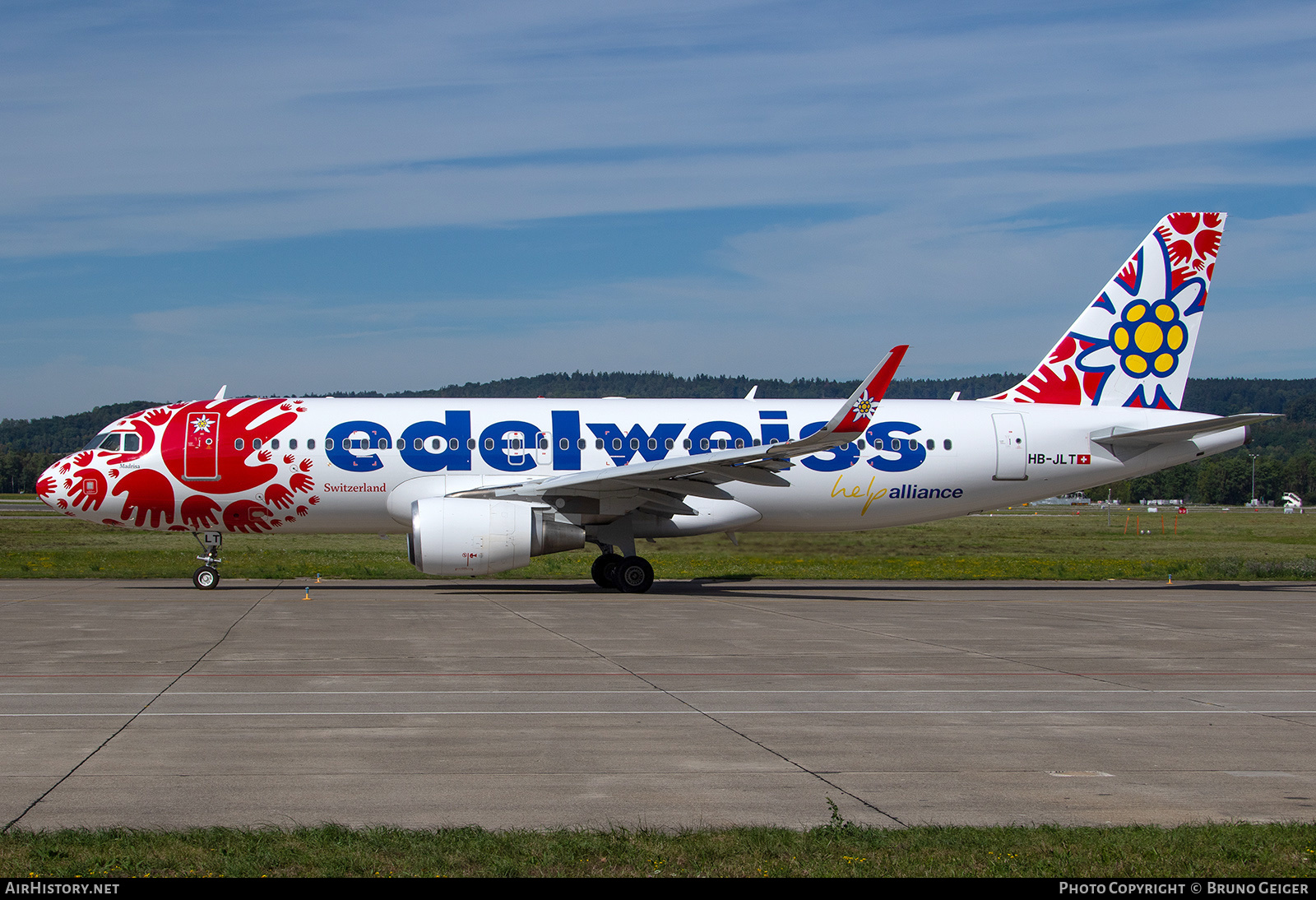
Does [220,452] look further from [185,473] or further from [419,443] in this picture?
[419,443]

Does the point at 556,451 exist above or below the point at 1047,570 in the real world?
above

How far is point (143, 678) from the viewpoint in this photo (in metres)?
11.8

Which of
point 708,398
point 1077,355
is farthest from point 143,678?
point 1077,355

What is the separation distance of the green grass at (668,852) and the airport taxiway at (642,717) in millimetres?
Answer: 452

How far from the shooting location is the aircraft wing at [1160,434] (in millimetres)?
25016

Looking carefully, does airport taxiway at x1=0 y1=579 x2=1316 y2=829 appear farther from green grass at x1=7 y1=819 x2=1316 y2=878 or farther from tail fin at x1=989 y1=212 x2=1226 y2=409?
tail fin at x1=989 y1=212 x2=1226 y2=409

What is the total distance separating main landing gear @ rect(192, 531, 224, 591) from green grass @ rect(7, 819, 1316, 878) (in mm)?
17947

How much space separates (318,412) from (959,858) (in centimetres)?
2022

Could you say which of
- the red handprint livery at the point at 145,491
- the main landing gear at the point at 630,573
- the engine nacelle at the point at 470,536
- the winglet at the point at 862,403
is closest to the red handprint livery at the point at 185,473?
the red handprint livery at the point at 145,491

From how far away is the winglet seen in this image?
20.3 meters

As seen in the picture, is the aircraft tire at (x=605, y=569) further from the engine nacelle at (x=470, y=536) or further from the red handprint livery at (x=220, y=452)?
the red handprint livery at (x=220, y=452)

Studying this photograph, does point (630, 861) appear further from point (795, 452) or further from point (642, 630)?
point (795, 452)

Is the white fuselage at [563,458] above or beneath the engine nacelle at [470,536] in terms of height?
above

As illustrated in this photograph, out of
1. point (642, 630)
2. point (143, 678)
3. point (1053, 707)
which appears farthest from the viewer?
point (642, 630)
